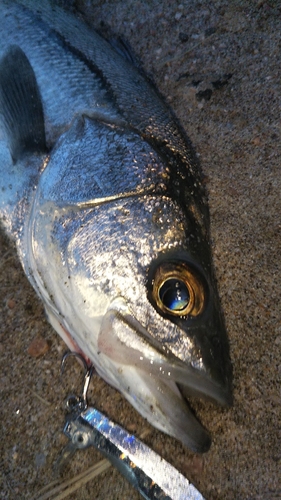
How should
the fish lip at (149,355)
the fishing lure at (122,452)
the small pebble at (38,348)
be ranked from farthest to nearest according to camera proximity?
1. the small pebble at (38,348)
2. the fishing lure at (122,452)
3. the fish lip at (149,355)

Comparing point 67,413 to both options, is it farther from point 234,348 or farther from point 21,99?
point 21,99

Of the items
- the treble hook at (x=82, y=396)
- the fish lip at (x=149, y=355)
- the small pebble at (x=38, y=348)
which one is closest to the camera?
the fish lip at (x=149, y=355)

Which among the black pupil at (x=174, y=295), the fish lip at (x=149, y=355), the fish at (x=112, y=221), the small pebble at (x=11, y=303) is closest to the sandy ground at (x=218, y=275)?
the small pebble at (x=11, y=303)

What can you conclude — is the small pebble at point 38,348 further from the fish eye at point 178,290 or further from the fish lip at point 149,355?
the fish eye at point 178,290

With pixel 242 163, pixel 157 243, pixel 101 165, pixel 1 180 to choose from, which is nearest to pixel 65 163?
pixel 101 165

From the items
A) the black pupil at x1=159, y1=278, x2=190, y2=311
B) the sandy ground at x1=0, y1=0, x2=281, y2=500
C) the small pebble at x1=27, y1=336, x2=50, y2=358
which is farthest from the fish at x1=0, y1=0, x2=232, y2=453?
the sandy ground at x1=0, y1=0, x2=281, y2=500

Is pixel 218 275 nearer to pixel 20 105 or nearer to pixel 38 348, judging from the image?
pixel 38 348
